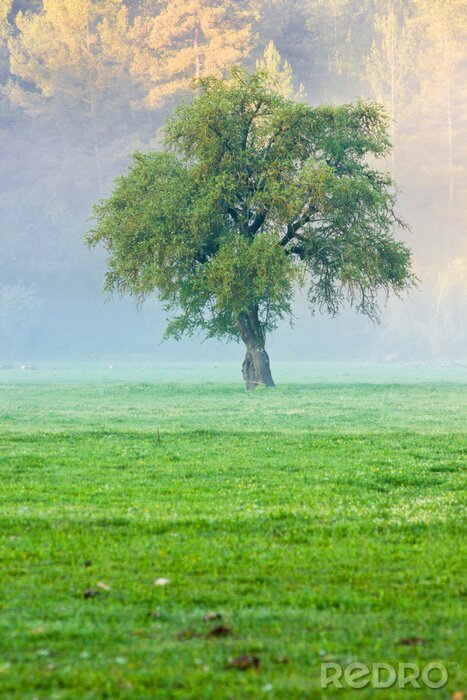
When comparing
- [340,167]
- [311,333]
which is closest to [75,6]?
[311,333]

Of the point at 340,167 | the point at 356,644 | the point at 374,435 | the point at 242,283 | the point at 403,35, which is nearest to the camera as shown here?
the point at 356,644

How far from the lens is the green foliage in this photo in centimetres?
5206

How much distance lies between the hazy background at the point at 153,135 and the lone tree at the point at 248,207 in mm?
78368

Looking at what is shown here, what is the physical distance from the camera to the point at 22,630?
30.3ft

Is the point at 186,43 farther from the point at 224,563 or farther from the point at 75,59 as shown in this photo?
the point at 224,563

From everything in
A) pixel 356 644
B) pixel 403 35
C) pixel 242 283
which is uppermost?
pixel 403 35

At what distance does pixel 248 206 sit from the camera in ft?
180

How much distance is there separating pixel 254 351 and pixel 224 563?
151 ft

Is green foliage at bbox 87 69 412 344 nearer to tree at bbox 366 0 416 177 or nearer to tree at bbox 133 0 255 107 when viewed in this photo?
tree at bbox 133 0 255 107

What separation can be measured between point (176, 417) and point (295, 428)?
7714 millimetres

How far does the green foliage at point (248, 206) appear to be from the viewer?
171 feet

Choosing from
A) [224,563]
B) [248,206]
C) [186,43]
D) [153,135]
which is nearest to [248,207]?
A: [248,206]

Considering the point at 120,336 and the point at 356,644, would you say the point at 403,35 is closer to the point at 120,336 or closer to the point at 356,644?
the point at 120,336

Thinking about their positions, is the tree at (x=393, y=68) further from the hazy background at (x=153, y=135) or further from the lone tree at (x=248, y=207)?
the lone tree at (x=248, y=207)
